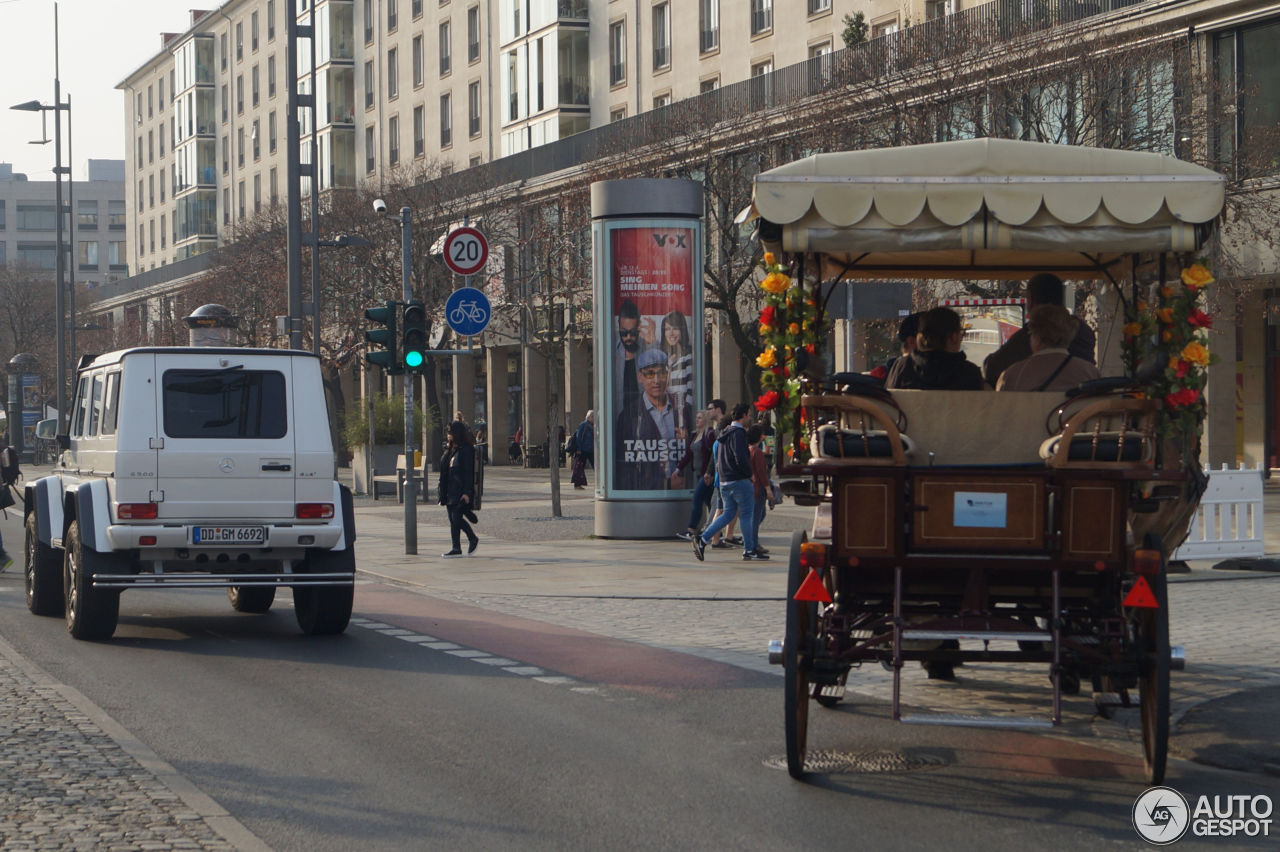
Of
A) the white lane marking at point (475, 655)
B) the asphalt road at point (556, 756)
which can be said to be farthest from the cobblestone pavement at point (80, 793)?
the white lane marking at point (475, 655)

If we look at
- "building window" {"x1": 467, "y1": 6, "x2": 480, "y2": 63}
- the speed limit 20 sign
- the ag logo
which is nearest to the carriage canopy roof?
the ag logo

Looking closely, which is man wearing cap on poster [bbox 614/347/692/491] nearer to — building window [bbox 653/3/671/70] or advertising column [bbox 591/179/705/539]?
advertising column [bbox 591/179/705/539]

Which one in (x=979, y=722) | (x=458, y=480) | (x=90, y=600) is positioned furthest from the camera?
(x=458, y=480)

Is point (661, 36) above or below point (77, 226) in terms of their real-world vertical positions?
below

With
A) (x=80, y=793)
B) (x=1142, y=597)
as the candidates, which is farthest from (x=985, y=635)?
(x=80, y=793)

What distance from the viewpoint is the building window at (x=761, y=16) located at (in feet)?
159

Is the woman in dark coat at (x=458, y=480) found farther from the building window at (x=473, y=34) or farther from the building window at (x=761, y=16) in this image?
the building window at (x=473, y=34)

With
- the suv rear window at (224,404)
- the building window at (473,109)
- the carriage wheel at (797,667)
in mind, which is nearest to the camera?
the carriage wheel at (797,667)

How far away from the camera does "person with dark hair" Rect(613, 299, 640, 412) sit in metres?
21.8

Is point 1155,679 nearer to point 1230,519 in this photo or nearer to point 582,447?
point 1230,519

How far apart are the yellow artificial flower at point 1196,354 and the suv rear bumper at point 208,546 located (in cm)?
708

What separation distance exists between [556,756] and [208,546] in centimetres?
551

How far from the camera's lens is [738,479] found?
19062 mm

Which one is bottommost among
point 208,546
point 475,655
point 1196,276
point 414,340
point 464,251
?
point 475,655
